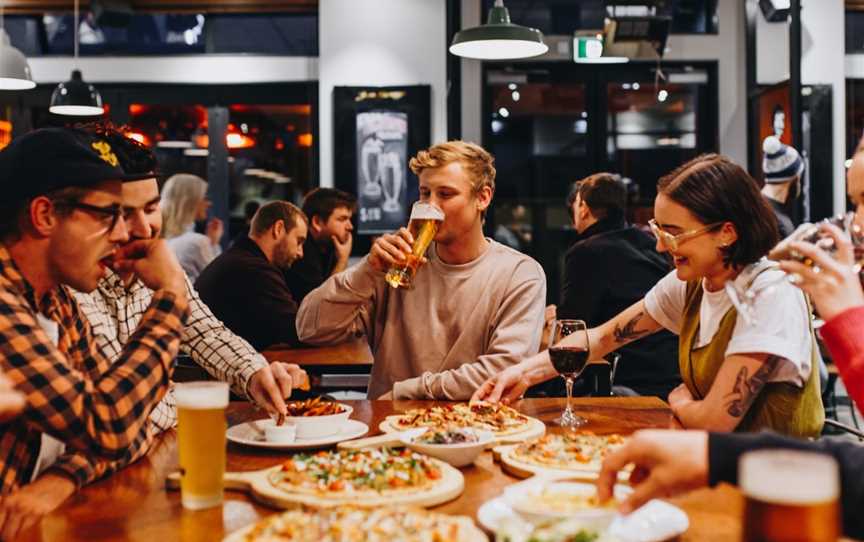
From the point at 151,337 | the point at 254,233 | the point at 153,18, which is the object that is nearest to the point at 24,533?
the point at 151,337

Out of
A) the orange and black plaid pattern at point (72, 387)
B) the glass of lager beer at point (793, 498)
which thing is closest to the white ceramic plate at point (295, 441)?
the orange and black plaid pattern at point (72, 387)

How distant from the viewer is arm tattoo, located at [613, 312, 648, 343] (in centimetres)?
279

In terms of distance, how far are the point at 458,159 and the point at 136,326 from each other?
1.24m

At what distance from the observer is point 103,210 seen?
5.54 ft

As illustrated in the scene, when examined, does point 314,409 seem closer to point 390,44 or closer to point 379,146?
point 379,146

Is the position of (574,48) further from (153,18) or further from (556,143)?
(153,18)

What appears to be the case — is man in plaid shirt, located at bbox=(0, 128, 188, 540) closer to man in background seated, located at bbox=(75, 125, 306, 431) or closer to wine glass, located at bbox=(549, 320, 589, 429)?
man in background seated, located at bbox=(75, 125, 306, 431)

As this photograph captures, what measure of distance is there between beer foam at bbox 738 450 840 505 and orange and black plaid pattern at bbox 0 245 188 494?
Result: 1145mm

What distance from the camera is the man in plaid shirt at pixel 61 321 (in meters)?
1.52

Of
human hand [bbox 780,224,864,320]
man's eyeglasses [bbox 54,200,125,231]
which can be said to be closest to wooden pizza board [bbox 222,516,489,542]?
man's eyeglasses [bbox 54,200,125,231]

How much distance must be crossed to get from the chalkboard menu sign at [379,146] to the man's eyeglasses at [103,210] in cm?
592

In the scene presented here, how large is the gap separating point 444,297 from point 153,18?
6.46 metres

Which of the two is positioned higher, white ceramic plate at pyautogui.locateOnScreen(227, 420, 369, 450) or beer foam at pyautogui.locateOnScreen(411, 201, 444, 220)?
beer foam at pyautogui.locateOnScreen(411, 201, 444, 220)

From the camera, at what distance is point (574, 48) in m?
7.80
